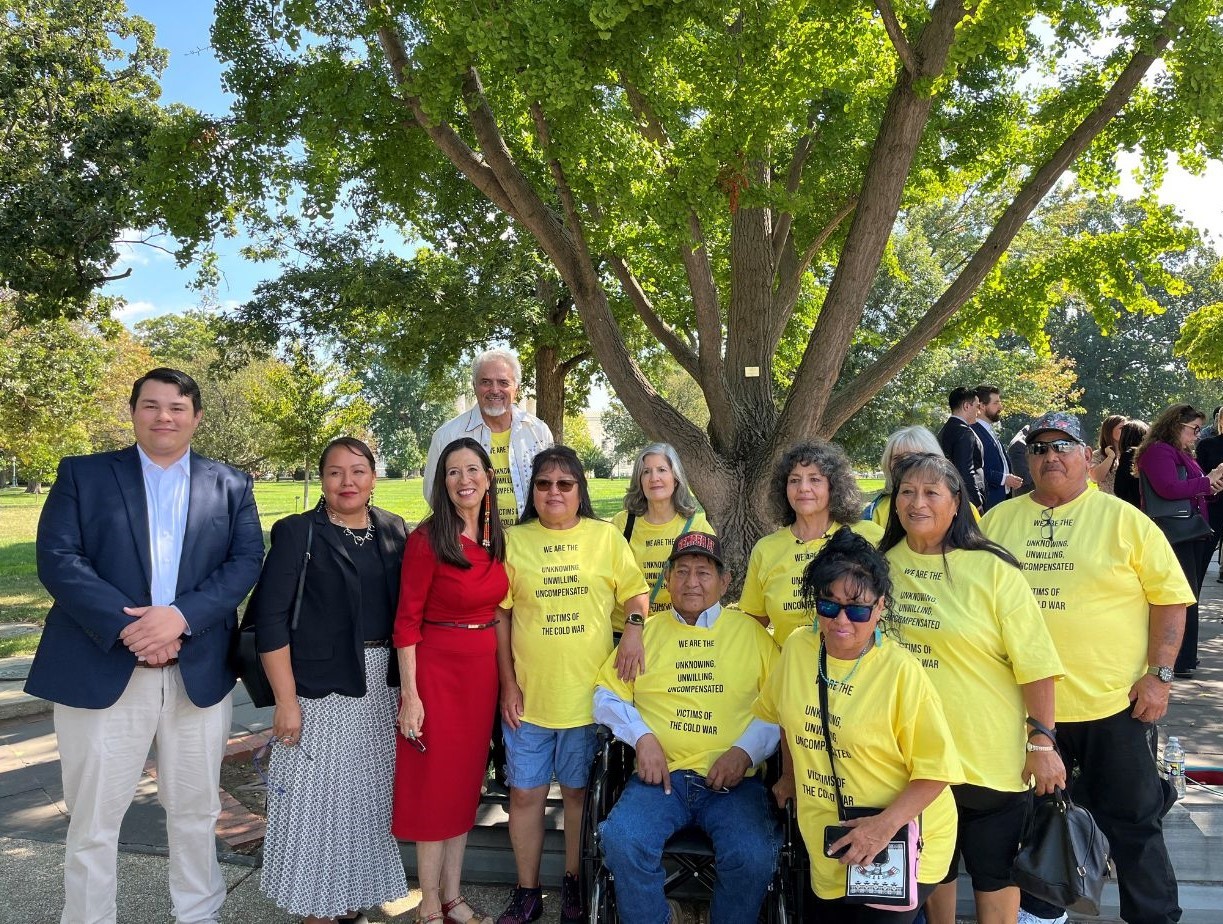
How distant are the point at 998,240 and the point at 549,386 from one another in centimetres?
832

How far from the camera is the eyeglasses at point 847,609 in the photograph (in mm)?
2400

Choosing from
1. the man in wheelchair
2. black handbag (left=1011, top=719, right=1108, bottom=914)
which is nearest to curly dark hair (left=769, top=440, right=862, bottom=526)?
the man in wheelchair

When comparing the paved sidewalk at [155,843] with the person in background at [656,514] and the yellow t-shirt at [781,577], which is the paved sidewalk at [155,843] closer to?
the yellow t-shirt at [781,577]

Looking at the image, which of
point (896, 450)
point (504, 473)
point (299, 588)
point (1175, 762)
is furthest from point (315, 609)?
point (1175, 762)

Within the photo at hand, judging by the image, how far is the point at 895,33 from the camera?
6160 millimetres

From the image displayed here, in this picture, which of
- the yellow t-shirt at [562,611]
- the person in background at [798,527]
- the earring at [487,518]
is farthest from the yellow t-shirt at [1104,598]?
the earring at [487,518]

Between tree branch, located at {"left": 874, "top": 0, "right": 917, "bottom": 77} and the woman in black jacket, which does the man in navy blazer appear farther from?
tree branch, located at {"left": 874, "top": 0, "right": 917, "bottom": 77}

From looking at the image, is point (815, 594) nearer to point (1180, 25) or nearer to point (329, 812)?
point (329, 812)

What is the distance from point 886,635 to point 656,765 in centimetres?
98

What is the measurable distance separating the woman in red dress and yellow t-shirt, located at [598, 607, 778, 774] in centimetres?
55

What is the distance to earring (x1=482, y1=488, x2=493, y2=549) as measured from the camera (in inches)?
131

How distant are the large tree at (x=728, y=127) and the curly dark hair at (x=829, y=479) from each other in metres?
3.37

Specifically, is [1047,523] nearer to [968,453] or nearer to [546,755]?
[546,755]

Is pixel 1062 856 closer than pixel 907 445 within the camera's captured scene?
Yes
